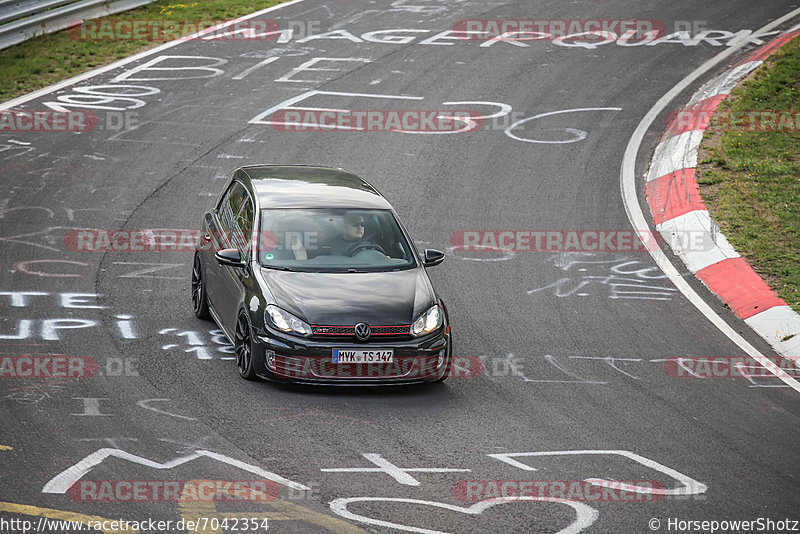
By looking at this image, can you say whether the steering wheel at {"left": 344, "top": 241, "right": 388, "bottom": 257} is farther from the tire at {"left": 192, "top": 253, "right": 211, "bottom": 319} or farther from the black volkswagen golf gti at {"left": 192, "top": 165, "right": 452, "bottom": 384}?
the tire at {"left": 192, "top": 253, "right": 211, "bottom": 319}

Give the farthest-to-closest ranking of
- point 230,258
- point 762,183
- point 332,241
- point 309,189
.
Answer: point 762,183 → point 309,189 → point 332,241 → point 230,258

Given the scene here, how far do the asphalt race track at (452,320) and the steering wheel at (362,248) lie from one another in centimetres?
131

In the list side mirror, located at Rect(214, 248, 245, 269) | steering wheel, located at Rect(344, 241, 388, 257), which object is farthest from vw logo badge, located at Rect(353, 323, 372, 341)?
side mirror, located at Rect(214, 248, 245, 269)

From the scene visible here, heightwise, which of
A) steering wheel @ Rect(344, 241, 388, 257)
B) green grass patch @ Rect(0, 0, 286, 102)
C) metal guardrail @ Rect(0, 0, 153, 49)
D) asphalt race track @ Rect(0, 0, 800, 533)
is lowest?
asphalt race track @ Rect(0, 0, 800, 533)

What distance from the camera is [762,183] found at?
1464 cm

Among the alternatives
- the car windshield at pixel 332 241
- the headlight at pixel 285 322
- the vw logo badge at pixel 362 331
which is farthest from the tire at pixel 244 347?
the vw logo badge at pixel 362 331

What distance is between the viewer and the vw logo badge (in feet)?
28.2

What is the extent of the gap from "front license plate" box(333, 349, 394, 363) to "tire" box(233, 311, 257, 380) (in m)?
0.83

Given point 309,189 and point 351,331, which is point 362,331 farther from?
point 309,189

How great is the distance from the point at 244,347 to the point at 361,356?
3.96ft

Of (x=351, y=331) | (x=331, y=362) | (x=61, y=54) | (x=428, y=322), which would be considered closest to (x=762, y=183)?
(x=428, y=322)

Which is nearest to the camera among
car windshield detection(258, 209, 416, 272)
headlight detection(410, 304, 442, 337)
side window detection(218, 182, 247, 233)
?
headlight detection(410, 304, 442, 337)

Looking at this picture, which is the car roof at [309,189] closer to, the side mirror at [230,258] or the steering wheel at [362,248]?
the steering wheel at [362,248]

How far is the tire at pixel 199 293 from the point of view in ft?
34.6
